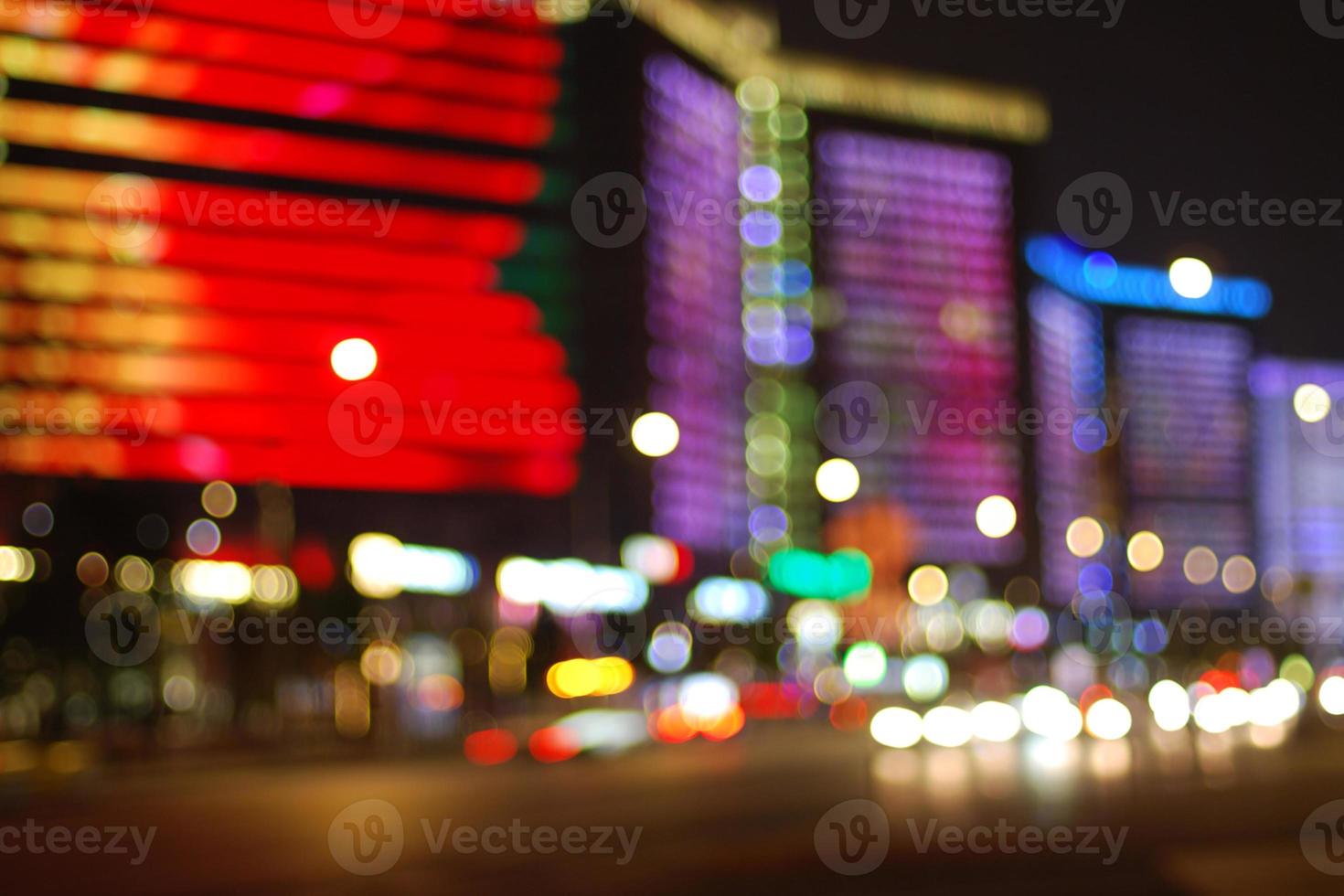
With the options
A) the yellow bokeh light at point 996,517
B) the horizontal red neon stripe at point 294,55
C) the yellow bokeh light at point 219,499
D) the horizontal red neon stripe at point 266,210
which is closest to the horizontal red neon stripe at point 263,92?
the horizontal red neon stripe at point 294,55

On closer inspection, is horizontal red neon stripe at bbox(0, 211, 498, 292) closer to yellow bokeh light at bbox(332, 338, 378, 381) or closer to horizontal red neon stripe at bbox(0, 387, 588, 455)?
horizontal red neon stripe at bbox(0, 387, 588, 455)

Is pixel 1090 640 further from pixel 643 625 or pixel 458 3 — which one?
pixel 458 3

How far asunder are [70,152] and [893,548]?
2229 inches

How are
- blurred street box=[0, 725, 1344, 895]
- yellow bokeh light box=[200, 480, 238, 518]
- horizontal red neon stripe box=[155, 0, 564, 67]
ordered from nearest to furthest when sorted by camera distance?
1. blurred street box=[0, 725, 1344, 895]
2. yellow bokeh light box=[200, 480, 238, 518]
3. horizontal red neon stripe box=[155, 0, 564, 67]

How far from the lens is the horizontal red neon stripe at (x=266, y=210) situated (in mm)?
91250

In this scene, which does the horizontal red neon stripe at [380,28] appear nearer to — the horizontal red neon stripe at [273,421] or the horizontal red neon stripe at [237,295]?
the horizontal red neon stripe at [237,295]

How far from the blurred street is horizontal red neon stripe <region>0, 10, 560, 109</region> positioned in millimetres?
67864

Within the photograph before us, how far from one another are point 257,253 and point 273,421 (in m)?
9.43

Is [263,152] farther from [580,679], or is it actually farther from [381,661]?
[381,661]

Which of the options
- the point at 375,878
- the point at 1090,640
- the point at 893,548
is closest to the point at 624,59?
the point at 1090,640

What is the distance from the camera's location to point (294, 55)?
102 metres

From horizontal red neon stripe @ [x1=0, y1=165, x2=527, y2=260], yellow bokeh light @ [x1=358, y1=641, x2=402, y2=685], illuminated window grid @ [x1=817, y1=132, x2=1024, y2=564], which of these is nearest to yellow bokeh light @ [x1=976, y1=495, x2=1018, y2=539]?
illuminated window grid @ [x1=817, y1=132, x2=1024, y2=564]

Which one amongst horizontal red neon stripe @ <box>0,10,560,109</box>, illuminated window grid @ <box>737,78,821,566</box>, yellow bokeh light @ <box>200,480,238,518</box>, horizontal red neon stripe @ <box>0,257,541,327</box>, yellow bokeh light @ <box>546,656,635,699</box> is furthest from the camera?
illuminated window grid @ <box>737,78,821,566</box>

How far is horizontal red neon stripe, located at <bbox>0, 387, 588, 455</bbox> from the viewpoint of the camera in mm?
84062
